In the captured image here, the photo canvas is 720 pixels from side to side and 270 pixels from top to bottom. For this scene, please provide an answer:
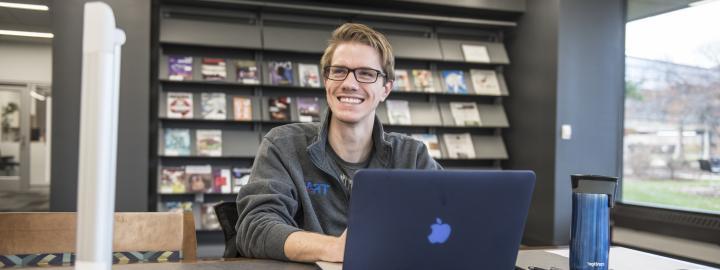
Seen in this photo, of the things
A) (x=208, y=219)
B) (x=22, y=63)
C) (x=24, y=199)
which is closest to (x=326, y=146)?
(x=208, y=219)

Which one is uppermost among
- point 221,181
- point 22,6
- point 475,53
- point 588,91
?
point 22,6

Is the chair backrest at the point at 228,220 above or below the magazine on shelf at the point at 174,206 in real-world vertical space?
above

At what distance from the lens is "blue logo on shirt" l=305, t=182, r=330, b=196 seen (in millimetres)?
1493

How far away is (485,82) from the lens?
4680mm

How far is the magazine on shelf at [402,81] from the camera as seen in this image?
4.40 m

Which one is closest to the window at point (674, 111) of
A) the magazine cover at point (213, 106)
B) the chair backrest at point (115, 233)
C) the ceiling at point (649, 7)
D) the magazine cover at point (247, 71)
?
the ceiling at point (649, 7)

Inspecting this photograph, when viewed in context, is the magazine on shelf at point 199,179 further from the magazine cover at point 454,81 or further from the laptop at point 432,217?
the laptop at point 432,217

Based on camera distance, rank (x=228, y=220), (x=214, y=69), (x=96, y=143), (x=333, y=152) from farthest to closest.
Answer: (x=214, y=69) < (x=333, y=152) < (x=228, y=220) < (x=96, y=143)

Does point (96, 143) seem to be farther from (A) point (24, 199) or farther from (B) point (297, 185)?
(A) point (24, 199)

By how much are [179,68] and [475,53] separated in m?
2.46

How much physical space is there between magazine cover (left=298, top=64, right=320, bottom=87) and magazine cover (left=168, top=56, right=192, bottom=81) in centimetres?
85

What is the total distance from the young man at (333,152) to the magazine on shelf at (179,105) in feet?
8.47

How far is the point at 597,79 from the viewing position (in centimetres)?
436

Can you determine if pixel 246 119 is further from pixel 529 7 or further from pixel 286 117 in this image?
pixel 529 7
